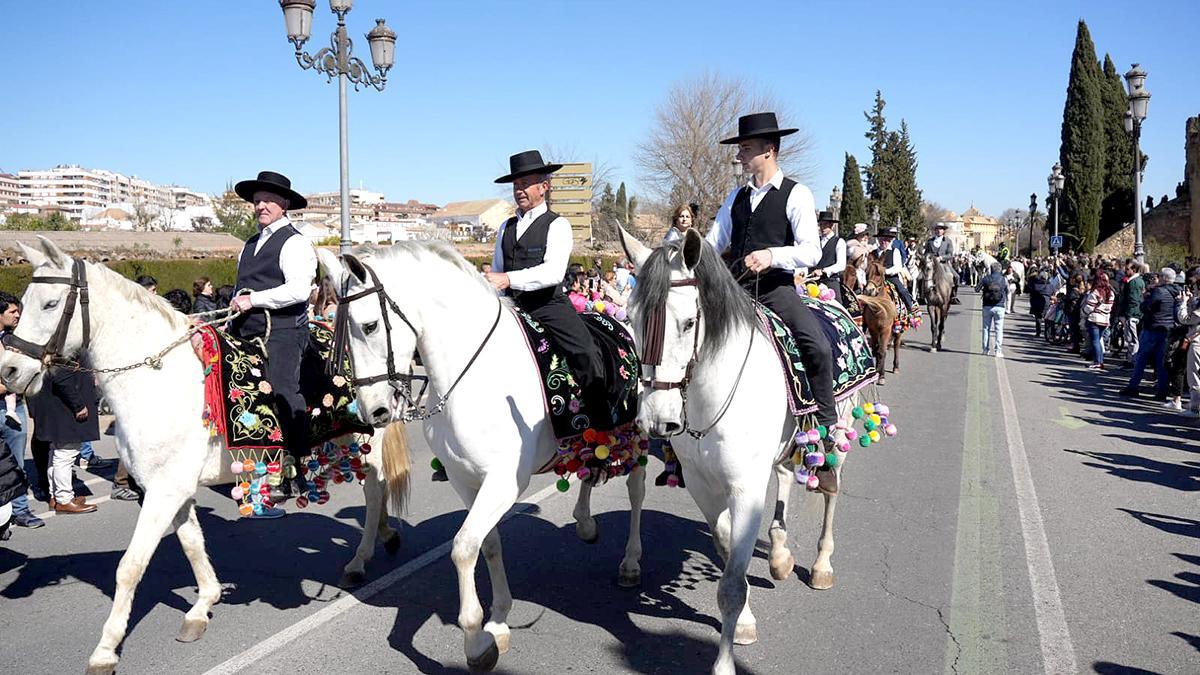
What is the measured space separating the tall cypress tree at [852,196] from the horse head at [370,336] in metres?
59.4

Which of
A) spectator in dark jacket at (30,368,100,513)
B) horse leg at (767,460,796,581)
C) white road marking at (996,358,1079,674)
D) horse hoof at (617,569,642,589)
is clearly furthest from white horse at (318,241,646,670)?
spectator in dark jacket at (30,368,100,513)

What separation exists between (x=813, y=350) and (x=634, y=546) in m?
1.78

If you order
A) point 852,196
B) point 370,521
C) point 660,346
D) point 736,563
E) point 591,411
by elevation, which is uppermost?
point 852,196

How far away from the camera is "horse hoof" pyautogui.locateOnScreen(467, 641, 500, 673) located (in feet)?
13.6

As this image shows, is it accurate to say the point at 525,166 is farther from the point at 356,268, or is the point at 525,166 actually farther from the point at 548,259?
the point at 356,268

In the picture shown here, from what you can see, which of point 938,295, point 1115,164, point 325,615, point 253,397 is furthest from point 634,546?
point 1115,164

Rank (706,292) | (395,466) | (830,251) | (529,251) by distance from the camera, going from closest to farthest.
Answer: (706,292), (529,251), (395,466), (830,251)

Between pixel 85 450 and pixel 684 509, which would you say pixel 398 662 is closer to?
pixel 684 509

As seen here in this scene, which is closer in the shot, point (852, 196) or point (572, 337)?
point (572, 337)

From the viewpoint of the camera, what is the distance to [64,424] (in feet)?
23.8

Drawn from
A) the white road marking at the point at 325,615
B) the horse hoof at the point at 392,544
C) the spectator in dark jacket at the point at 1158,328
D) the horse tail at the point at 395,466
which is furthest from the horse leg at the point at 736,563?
the spectator in dark jacket at the point at 1158,328

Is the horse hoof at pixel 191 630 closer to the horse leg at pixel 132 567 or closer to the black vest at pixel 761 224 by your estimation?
the horse leg at pixel 132 567

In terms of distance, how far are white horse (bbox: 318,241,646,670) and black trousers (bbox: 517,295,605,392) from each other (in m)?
0.32

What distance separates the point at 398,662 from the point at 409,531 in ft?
7.35
